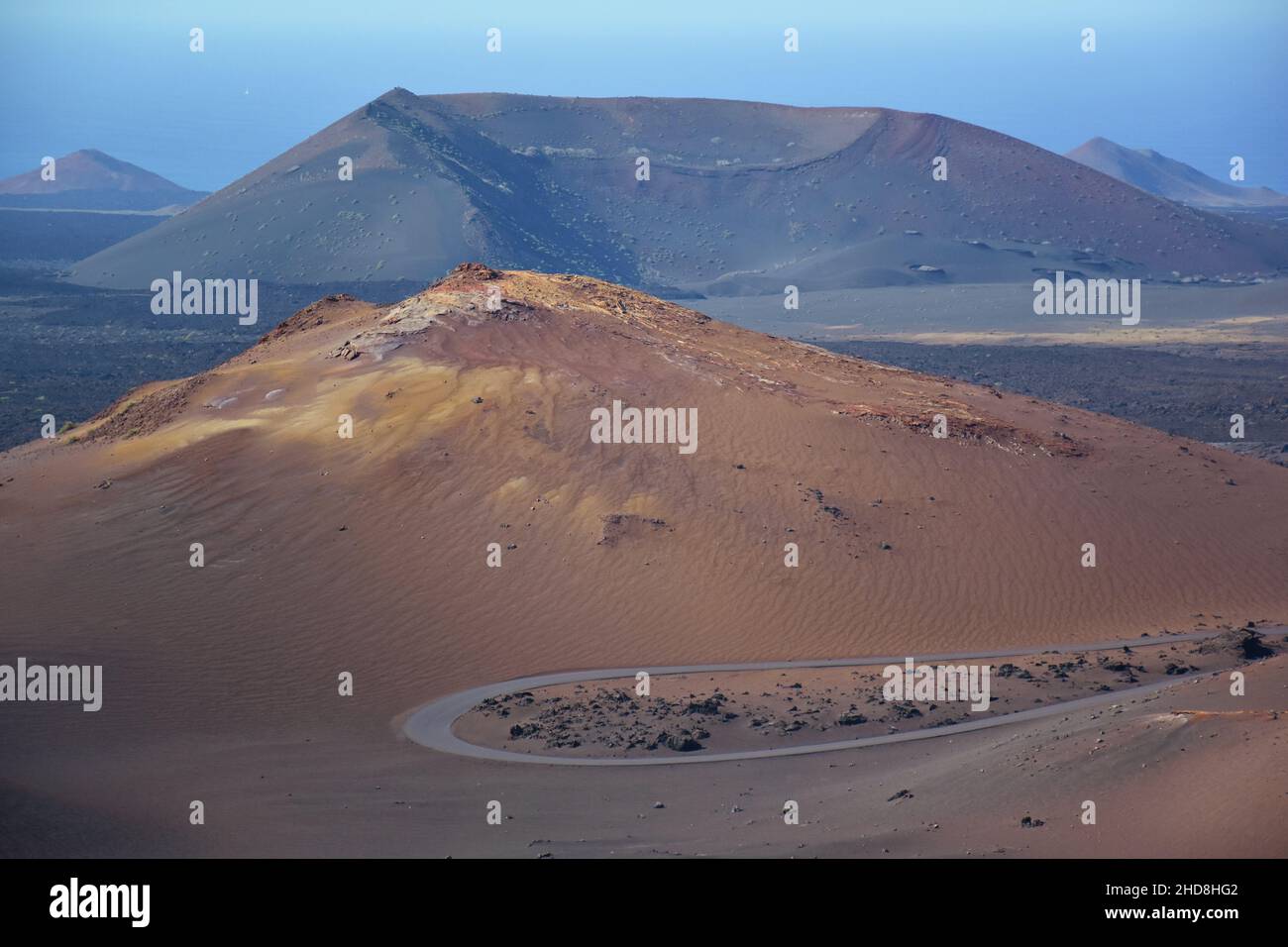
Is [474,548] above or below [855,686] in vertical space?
above

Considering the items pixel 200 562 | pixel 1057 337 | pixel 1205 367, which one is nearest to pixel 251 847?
pixel 200 562

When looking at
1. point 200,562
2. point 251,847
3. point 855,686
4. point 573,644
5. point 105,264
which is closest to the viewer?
point 251,847

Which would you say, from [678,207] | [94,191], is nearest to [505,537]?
[678,207]

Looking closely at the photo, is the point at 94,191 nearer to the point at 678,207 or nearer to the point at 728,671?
the point at 678,207

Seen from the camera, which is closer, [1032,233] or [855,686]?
[855,686]

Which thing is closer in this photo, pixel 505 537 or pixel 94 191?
pixel 505 537

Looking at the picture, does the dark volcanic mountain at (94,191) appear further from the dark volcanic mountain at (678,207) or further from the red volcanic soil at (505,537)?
the red volcanic soil at (505,537)

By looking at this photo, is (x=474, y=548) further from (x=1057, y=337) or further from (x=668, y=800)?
(x=1057, y=337)

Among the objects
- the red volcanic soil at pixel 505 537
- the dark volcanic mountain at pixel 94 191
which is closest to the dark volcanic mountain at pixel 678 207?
the red volcanic soil at pixel 505 537
